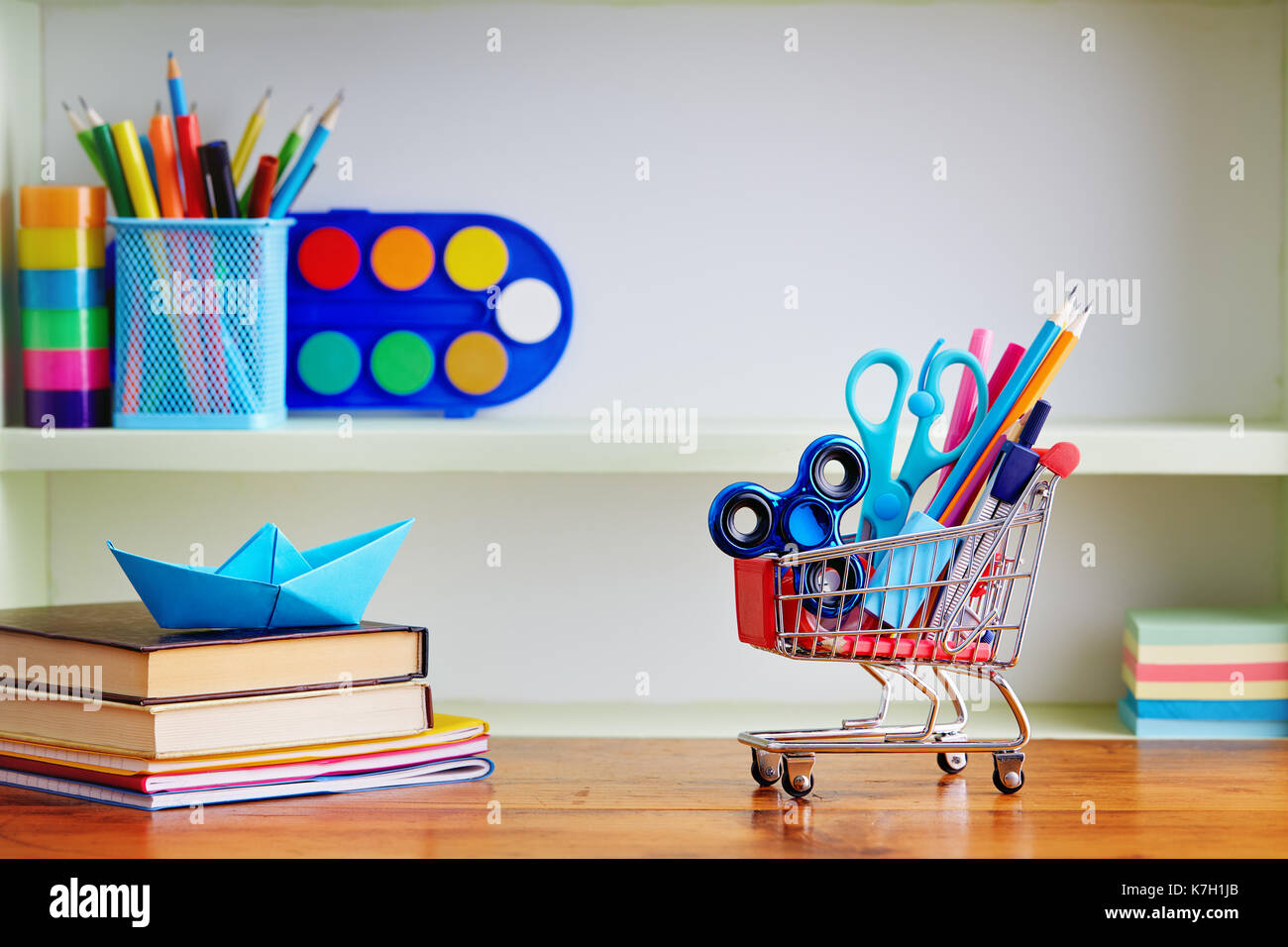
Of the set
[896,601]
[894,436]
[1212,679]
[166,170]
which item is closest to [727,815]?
[896,601]

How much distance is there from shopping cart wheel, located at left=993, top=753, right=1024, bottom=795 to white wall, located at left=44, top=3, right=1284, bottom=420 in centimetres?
43

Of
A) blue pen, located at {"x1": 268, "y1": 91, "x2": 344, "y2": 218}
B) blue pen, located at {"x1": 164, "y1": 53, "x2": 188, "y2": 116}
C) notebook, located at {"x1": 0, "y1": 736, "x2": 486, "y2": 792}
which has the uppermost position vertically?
blue pen, located at {"x1": 164, "y1": 53, "x2": 188, "y2": 116}

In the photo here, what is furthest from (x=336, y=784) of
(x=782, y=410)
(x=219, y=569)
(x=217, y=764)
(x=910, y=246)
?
(x=910, y=246)

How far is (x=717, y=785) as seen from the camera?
3.24 ft

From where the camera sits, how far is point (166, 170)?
3.74 ft

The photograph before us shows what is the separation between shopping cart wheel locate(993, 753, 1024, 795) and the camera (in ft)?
3.15

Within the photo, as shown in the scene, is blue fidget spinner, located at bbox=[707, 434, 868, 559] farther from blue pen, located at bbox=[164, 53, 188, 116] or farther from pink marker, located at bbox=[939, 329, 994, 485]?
blue pen, located at bbox=[164, 53, 188, 116]

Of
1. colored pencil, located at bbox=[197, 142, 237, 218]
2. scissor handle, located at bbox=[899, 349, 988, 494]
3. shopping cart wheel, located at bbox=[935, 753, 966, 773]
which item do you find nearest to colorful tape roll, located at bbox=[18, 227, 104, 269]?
colored pencil, located at bbox=[197, 142, 237, 218]

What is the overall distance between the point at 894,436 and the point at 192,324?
2.04 feet

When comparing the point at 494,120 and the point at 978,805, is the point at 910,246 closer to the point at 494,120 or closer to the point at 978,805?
the point at 494,120

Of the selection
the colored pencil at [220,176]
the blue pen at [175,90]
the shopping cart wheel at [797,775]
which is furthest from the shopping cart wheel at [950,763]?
the blue pen at [175,90]

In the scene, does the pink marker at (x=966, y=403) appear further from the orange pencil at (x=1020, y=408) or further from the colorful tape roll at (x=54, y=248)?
the colorful tape roll at (x=54, y=248)

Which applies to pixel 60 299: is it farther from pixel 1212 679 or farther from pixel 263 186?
pixel 1212 679

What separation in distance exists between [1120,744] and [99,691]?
827 mm
